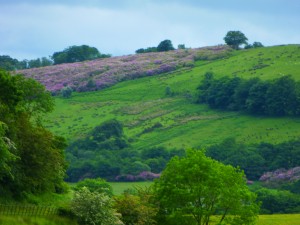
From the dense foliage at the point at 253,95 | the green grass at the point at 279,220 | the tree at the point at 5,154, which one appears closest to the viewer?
the tree at the point at 5,154

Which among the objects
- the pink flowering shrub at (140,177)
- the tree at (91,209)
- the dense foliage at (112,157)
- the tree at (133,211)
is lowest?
the pink flowering shrub at (140,177)

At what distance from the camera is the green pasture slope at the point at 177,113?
15288 cm

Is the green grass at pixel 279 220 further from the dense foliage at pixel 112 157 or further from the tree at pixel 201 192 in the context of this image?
the dense foliage at pixel 112 157

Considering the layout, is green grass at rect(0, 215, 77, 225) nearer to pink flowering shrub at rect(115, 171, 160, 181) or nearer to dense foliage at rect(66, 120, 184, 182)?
pink flowering shrub at rect(115, 171, 160, 181)

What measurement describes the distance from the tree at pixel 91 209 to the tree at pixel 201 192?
378 inches

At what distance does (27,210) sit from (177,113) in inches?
4751

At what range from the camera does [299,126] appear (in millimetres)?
150500

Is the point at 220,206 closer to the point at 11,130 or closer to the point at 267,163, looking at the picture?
the point at 11,130

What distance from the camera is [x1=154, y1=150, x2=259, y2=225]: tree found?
61.1 meters

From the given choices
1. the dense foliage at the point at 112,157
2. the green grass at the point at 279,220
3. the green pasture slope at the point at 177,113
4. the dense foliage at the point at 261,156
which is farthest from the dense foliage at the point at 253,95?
the green grass at the point at 279,220

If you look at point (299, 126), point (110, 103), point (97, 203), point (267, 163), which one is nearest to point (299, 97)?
point (299, 126)

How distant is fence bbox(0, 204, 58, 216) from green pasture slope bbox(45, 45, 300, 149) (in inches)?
3789

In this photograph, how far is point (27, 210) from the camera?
160 feet

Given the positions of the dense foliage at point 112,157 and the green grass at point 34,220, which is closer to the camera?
the green grass at point 34,220
